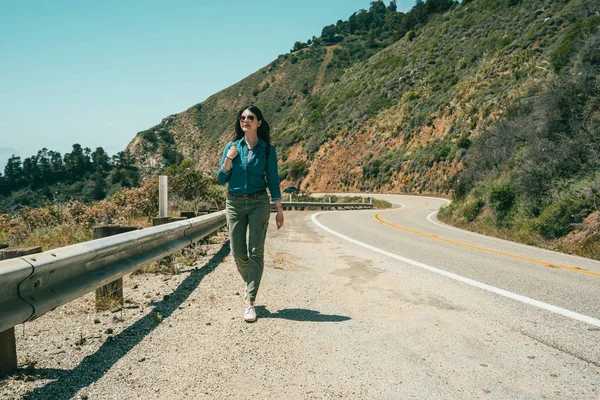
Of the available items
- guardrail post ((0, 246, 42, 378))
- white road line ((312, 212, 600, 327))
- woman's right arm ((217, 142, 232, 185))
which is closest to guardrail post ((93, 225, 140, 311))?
woman's right arm ((217, 142, 232, 185))

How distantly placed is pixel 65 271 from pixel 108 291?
1637 mm

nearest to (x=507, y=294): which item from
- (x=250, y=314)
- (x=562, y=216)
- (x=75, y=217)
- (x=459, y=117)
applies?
(x=250, y=314)

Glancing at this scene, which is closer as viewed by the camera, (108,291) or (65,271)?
(65,271)

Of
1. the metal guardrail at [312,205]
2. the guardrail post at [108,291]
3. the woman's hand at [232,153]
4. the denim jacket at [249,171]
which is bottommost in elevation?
the metal guardrail at [312,205]

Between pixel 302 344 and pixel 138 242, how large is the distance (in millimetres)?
2124

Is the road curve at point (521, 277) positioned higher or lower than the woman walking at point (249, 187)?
lower

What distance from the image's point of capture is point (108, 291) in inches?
205

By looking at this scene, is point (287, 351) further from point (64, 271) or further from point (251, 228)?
point (64, 271)

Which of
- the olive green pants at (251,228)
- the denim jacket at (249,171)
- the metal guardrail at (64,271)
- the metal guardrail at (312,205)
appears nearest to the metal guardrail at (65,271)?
the metal guardrail at (64,271)

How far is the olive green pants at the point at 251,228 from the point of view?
5.23 meters

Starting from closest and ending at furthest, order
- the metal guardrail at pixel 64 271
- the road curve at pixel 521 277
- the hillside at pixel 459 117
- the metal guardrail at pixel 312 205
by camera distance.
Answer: the metal guardrail at pixel 64 271 < the road curve at pixel 521 277 < the hillside at pixel 459 117 < the metal guardrail at pixel 312 205

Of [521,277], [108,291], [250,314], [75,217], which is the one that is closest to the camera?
[250,314]

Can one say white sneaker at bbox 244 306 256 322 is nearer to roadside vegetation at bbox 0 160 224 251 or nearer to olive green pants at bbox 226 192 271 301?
olive green pants at bbox 226 192 271 301

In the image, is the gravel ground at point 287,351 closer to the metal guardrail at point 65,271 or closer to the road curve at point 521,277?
the road curve at point 521,277
